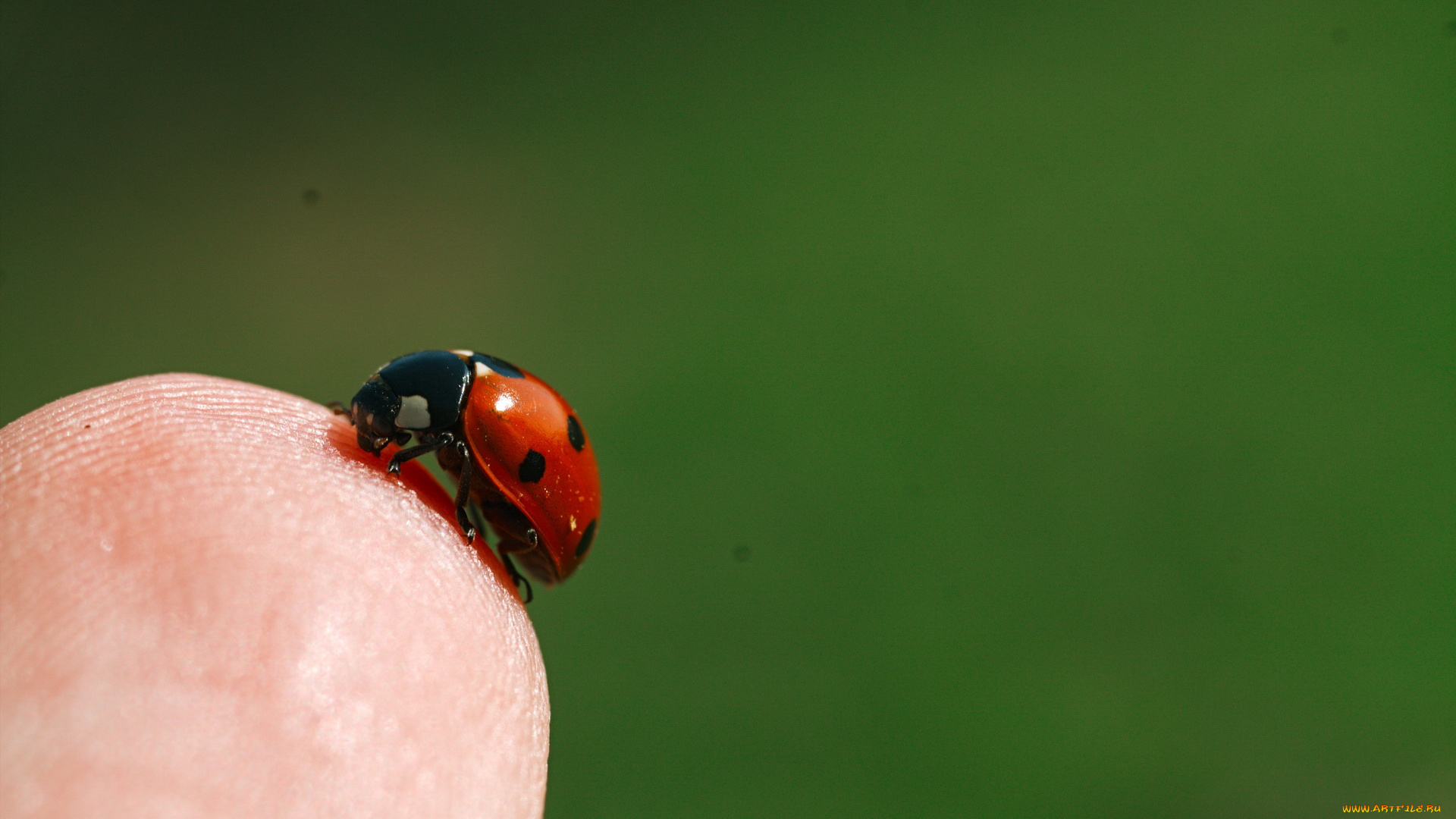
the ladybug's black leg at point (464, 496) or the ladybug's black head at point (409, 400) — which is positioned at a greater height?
the ladybug's black head at point (409, 400)

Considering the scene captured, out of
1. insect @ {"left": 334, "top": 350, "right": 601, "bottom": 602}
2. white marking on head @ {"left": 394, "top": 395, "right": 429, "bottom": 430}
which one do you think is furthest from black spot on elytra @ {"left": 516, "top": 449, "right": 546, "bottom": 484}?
white marking on head @ {"left": 394, "top": 395, "right": 429, "bottom": 430}

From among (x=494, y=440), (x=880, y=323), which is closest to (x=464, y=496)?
(x=494, y=440)

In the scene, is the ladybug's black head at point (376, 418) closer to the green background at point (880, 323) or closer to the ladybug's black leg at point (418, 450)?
the ladybug's black leg at point (418, 450)

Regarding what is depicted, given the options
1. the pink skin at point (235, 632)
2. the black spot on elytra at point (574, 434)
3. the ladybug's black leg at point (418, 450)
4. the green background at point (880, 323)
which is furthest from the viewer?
the green background at point (880, 323)

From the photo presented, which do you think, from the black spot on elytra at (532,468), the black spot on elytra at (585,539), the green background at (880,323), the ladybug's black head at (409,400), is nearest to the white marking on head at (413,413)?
the ladybug's black head at (409,400)

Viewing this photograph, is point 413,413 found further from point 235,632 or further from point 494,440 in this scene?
point 235,632

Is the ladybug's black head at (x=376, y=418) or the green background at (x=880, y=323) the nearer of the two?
the ladybug's black head at (x=376, y=418)

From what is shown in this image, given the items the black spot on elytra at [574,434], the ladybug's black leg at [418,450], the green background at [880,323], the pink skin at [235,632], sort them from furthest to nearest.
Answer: the green background at [880,323] → the black spot on elytra at [574,434] → the ladybug's black leg at [418,450] → the pink skin at [235,632]
